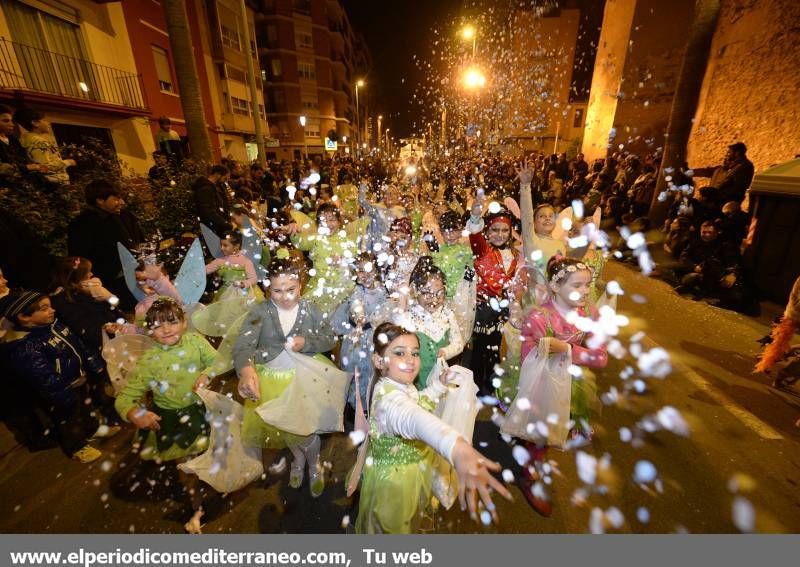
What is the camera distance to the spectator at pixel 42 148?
17.5ft

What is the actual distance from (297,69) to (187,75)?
4015 cm

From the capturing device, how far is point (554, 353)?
2.85 meters

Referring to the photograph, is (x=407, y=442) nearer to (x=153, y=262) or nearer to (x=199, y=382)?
(x=199, y=382)

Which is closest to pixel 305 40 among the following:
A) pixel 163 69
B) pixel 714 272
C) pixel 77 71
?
pixel 163 69

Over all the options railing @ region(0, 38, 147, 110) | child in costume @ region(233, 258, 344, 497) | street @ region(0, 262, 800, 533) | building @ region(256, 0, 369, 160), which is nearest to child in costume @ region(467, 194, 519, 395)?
street @ region(0, 262, 800, 533)

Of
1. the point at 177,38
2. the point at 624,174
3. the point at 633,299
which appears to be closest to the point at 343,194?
the point at 177,38

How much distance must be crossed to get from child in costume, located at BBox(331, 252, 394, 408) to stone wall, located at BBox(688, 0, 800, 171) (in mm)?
10711

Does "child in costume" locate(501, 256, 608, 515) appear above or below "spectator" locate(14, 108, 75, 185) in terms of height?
below

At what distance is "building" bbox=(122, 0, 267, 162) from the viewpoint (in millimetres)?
15016

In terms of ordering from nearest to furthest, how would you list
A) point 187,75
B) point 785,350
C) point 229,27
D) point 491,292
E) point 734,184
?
1. point 491,292
2. point 785,350
3. point 734,184
4. point 187,75
5. point 229,27

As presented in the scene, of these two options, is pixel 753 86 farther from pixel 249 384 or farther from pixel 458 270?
pixel 249 384

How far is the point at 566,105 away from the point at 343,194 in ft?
101

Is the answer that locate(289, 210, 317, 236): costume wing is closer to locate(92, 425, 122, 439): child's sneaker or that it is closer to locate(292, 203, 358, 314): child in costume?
locate(292, 203, 358, 314): child in costume

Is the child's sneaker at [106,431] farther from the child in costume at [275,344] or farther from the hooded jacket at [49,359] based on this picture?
the child in costume at [275,344]
